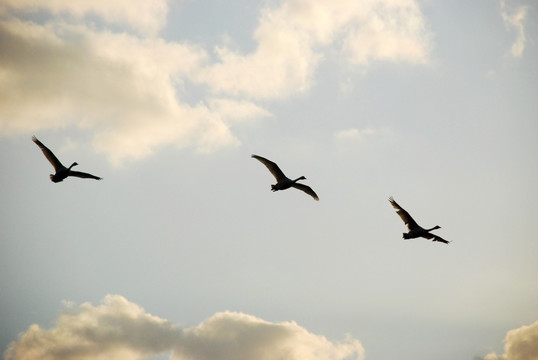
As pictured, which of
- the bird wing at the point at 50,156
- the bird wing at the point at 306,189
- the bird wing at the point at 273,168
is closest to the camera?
the bird wing at the point at 50,156

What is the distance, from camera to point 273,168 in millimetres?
84250

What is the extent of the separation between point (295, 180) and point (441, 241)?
17.4 m

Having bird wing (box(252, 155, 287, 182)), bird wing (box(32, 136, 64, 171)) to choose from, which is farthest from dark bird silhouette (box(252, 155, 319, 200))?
bird wing (box(32, 136, 64, 171))

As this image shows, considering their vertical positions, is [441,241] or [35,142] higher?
[35,142]

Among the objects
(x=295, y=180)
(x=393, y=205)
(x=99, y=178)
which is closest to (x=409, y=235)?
(x=393, y=205)

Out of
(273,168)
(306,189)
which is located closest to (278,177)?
(273,168)

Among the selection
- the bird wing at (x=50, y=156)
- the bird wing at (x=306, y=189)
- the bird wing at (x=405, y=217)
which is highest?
the bird wing at (x=50, y=156)

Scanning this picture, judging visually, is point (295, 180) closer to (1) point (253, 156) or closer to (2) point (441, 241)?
(1) point (253, 156)

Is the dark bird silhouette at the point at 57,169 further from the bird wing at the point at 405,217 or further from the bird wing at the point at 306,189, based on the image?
the bird wing at the point at 405,217

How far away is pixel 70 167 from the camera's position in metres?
84.2

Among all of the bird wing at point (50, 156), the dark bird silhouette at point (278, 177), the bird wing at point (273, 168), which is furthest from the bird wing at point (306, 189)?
the bird wing at point (50, 156)

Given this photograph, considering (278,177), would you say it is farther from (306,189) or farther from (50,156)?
(50,156)

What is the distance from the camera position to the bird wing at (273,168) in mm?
83625

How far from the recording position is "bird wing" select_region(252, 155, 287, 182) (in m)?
83.6
